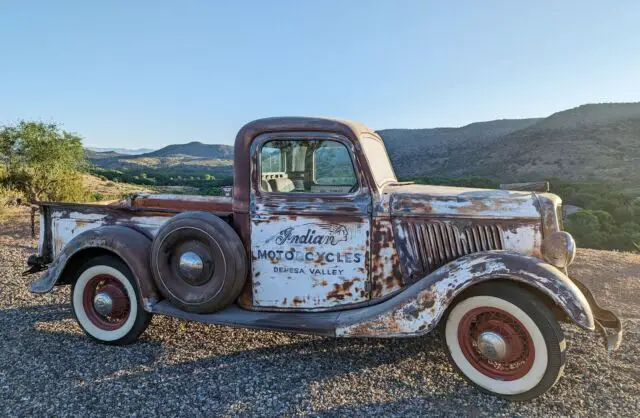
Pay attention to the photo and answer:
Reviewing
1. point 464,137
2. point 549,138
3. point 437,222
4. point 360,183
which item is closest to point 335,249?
point 360,183

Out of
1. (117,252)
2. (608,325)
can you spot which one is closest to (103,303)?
(117,252)

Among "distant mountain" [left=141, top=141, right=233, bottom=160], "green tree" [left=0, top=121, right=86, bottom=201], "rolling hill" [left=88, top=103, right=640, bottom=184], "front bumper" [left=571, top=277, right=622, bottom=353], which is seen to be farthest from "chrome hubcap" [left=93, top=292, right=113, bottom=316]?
"distant mountain" [left=141, top=141, right=233, bottom=160]

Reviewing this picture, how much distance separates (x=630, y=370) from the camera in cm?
371

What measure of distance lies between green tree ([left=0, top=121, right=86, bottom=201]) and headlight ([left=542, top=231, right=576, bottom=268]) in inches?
623

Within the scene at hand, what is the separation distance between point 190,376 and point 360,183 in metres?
2.16

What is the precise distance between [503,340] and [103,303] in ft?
11.9

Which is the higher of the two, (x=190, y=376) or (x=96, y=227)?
(x=96, y=227)

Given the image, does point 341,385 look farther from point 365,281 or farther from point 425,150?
point 425,150

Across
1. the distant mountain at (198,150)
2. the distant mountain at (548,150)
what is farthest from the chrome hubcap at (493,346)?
the distant mountain at (198,150)

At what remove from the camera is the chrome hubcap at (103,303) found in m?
4.28

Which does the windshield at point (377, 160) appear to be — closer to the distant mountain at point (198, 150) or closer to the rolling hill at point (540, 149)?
the rolling hill at point (540, 149)

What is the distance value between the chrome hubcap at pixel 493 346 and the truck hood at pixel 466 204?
964mm

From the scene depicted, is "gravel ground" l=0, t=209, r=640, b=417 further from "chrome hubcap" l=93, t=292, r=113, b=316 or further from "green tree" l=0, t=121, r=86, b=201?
"green tree" l=0, t=121, r=86, b=201

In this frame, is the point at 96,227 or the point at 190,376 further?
the point at 96,227
